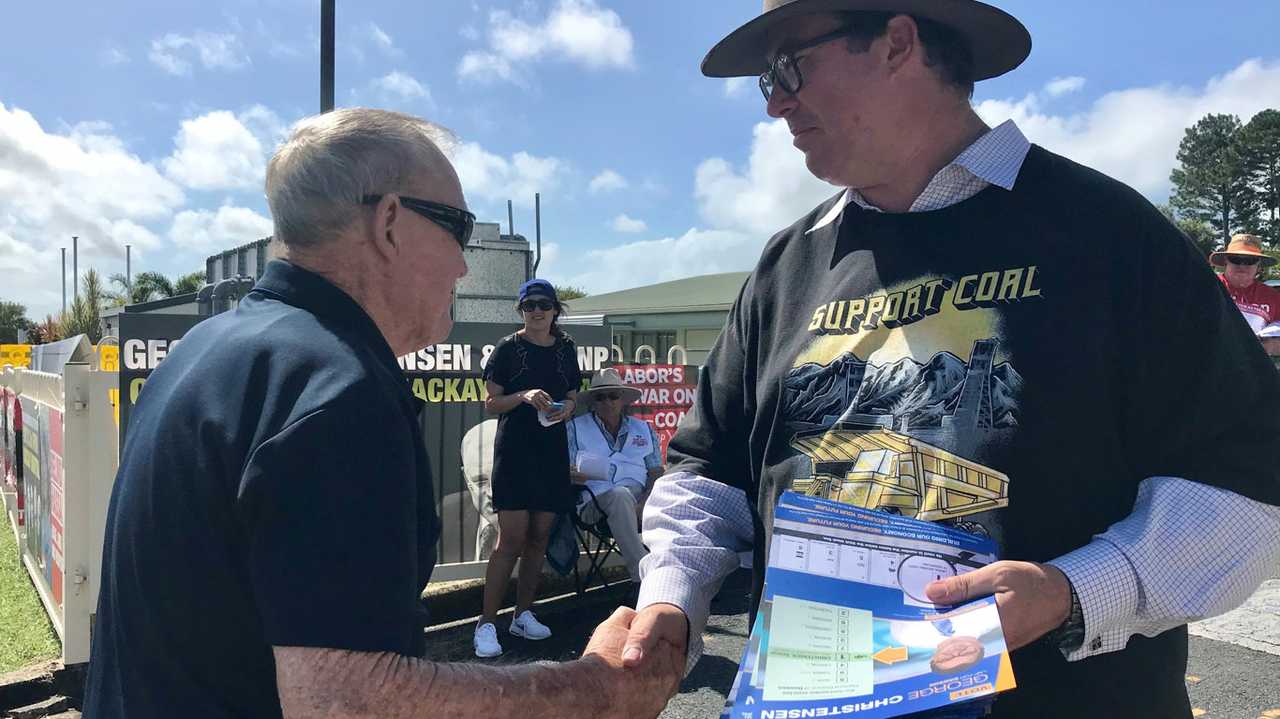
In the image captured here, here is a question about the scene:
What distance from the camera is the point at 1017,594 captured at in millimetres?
1312

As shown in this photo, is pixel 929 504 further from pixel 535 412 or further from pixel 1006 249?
pixel 535 412

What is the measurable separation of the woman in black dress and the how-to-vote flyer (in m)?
3.96

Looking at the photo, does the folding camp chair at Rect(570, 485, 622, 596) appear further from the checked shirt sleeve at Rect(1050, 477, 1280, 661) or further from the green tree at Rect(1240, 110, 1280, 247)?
the green tree at Rect(1240, 110, 1280, 247)

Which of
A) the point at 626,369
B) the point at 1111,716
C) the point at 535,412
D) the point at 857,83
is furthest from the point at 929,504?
the point at 626,369

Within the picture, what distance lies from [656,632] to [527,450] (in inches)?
149

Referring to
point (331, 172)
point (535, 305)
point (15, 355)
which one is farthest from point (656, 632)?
point (15, 355)

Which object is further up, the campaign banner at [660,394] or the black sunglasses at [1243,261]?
the black sunglasses at [1243,261]

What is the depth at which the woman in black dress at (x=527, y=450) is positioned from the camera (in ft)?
17.6

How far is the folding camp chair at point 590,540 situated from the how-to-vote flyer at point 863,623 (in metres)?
4.71

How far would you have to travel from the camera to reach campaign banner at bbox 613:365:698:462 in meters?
7.39

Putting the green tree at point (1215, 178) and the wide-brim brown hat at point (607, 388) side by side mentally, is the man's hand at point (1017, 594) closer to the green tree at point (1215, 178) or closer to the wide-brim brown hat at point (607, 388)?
the wide-brim brown hat at point (607, 388)

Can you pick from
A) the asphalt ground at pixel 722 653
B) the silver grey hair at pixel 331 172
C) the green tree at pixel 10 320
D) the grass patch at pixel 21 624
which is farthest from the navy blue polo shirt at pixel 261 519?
the green tree at pixel 10 320

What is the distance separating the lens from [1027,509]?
1407 mm

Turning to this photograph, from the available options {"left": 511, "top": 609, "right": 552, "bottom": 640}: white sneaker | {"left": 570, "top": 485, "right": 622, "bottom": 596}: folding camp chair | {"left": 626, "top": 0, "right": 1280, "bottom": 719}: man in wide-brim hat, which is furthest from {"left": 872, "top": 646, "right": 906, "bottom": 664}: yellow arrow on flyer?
{"left": 570, "top": 485, "right": 622, "bottom": 596}: folding camp chair
